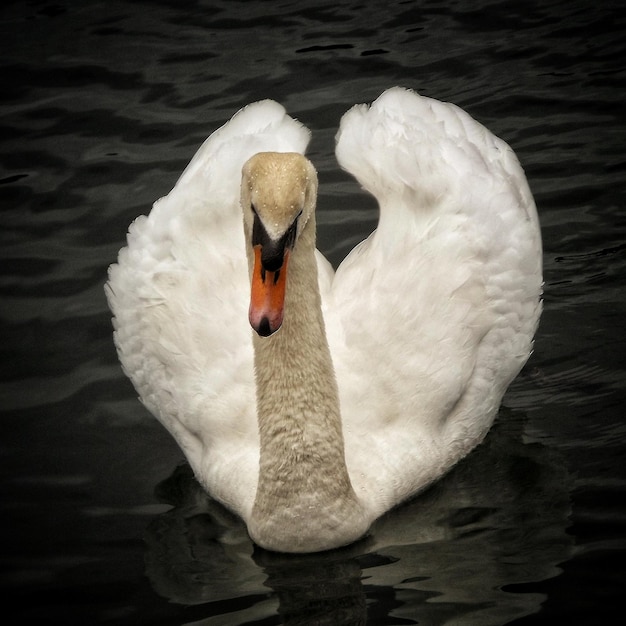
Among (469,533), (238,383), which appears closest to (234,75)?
(238,383)

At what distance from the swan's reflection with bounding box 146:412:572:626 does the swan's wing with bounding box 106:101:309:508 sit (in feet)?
1.34

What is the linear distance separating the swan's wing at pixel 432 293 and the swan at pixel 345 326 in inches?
0.4

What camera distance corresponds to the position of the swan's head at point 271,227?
16.7ft

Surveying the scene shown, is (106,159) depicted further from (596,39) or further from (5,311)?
(596,39)

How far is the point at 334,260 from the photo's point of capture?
8.84 m

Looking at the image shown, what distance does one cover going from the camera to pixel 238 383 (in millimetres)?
6660

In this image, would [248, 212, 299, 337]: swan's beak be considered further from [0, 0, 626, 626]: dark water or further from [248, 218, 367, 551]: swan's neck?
[0, 0, 626, 626]: dark water

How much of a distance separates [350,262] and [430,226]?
0.64m

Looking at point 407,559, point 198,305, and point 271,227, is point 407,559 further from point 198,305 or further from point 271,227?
point 271,227

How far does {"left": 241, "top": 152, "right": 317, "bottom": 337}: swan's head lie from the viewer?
5.10 meters

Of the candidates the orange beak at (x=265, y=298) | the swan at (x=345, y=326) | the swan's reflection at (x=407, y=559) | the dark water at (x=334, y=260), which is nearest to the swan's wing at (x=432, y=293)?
the swan at (x=345, y=326)

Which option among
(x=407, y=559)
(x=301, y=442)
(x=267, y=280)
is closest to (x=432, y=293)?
(x=301, y=442)

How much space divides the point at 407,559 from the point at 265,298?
1.78 metres

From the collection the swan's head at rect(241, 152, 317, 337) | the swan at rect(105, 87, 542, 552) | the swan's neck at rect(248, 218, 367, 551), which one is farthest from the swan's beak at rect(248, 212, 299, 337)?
the swan's neck at rect(248, 218, 367, 551)
